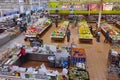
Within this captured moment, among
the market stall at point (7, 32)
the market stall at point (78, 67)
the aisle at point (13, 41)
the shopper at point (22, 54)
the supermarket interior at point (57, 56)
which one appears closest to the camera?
the market stall at point (78, 67)

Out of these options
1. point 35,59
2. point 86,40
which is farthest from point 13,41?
point 86,40

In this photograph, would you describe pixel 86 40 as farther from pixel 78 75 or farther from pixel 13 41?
pixel 78 75

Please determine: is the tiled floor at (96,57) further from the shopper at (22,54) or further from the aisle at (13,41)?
the shopper at (22,54)

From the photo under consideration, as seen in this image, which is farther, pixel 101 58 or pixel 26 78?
pixel 101 58

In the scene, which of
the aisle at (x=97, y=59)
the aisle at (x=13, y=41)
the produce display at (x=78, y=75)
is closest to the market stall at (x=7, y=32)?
the aisle at (x=13, y=41)

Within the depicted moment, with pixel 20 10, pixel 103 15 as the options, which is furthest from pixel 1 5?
pixel 103 15

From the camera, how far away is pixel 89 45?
12.9 m

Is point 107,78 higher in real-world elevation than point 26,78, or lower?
lower

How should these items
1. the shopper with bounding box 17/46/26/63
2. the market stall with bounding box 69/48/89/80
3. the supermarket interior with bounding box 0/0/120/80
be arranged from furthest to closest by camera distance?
the shopper with bounding box 17/46/26/63 → the supermarket interior with bounding box 0/0/120/80 → the market stall with bounding box 69/48/89/80

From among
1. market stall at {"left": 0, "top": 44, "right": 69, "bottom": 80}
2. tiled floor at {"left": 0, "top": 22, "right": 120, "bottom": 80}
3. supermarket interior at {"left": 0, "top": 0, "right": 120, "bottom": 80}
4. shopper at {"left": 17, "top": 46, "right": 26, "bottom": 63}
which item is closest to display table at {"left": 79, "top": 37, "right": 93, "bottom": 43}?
supermarket interior at {"left": 0, "top": 0, "right": 120, "bottom": 80}

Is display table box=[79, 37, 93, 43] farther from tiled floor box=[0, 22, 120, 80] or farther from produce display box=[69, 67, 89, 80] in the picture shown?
produce display box=[69, 67, 89, 80]

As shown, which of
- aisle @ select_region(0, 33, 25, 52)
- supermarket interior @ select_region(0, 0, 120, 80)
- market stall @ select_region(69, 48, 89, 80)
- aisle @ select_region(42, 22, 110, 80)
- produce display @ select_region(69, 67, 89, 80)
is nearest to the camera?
produce display @ select_region(69, 67, 89, 80)

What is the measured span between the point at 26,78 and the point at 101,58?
530 centimetres

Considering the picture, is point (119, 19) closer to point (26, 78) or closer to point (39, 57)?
point (39, 57)
